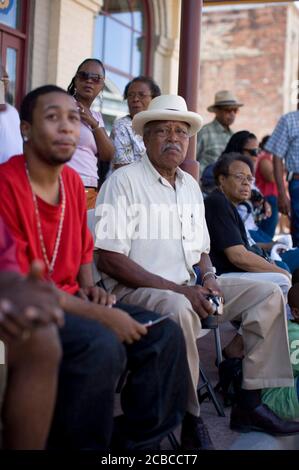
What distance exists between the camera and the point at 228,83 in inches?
768

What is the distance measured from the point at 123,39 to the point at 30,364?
27.2ft

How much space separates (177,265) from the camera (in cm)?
368

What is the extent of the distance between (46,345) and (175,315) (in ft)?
3.54

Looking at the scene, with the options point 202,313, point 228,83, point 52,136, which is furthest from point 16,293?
point 228,83

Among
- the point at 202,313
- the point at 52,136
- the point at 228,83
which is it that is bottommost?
the point at 202,313

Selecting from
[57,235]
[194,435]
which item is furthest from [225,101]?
[57,235]

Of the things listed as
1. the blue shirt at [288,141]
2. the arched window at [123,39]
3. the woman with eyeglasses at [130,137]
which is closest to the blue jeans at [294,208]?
the blue shirt at [288,141]

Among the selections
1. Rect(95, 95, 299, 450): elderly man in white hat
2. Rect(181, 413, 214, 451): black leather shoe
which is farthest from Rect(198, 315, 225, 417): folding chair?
Rect(181, 413, 214, 451): black leather shoe

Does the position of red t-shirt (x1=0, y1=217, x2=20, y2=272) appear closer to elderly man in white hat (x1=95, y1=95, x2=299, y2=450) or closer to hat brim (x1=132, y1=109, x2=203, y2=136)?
elderly man in white hat (x1=95, y1=95, x2=299, y2=450)

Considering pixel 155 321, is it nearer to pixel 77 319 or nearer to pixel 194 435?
pixel 77 319

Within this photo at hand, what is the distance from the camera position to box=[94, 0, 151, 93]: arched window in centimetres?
928

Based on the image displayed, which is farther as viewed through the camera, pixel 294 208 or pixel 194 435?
pixel 294 208

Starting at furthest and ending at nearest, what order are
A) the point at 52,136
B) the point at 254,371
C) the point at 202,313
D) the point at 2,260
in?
the point at 254,371, the point at 202,313, the point at 52,136, the point at 2,260

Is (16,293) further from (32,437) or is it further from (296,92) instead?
(296,92)
